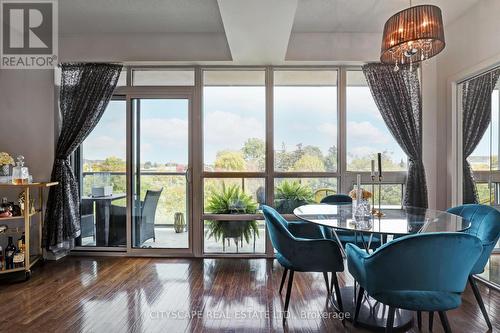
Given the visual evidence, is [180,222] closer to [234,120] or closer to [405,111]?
[234,120]

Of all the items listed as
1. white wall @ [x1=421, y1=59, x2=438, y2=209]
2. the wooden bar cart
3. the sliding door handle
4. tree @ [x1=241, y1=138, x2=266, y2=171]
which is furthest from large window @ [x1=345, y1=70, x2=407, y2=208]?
the wooden bar cart

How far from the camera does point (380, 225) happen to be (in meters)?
2.04

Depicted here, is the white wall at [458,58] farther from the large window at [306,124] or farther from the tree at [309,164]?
the tree at [309,164]

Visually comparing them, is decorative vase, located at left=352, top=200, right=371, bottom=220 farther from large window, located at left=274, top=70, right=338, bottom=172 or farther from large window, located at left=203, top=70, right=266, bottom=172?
large window, located at left=203, top=70, right=266, bottom=172

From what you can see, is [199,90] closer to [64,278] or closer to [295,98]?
[295,98]

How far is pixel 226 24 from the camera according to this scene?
273 centimetres

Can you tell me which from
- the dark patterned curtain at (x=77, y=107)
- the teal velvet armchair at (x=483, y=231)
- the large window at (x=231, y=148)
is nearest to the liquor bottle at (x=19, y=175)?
the dark patterned curtain at (x=77, y=107)

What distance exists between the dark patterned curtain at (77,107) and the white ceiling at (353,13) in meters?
2.51

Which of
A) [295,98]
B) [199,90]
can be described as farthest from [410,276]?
[199,90]

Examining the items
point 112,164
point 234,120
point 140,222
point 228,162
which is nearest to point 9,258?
point 140,222

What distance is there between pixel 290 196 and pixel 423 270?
236 centimetres

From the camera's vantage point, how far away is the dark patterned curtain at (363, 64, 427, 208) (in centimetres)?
358

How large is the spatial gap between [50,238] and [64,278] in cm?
69

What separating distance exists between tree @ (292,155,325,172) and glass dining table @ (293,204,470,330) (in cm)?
124
